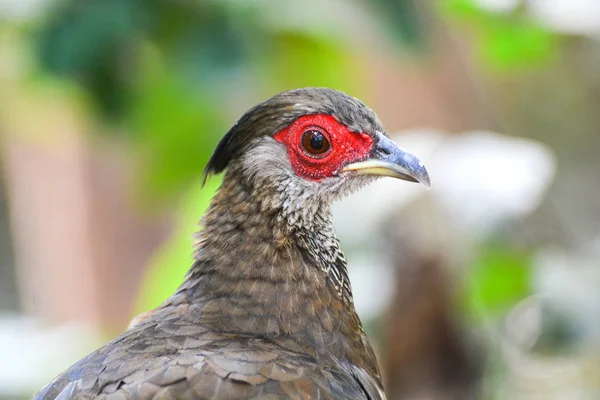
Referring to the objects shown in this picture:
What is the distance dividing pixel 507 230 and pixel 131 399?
2.60 meters

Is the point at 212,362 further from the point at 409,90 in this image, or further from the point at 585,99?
the point at 585,99

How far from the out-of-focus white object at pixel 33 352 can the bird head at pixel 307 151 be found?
271cm

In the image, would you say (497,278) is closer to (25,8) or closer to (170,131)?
(170,131)

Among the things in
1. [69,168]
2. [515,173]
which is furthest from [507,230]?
[69,168]

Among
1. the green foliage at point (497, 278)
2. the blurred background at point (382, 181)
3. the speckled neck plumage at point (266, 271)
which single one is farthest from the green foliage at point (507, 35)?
the speckled neck plumage at point (266, 271)

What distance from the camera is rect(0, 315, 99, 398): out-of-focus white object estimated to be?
16.3 ft

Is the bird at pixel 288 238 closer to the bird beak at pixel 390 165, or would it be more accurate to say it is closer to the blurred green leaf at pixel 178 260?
the bird beak at pixel 390 165

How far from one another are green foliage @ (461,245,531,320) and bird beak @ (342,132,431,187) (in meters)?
1.75

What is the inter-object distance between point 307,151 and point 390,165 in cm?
24

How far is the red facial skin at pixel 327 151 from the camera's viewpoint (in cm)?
274

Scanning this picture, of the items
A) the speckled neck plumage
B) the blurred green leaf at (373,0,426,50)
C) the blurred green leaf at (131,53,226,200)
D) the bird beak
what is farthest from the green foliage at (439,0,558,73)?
the speckled neck plumage

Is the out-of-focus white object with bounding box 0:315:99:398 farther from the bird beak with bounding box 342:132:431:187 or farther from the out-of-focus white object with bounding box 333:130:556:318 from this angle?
the bird beak with bounding box 342:132:431:187

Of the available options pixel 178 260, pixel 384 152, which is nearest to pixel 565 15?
pixel 384 152

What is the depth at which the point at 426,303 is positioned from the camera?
423 centimetres
